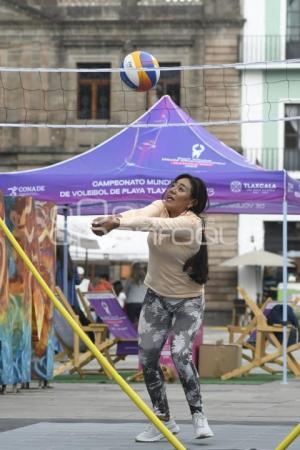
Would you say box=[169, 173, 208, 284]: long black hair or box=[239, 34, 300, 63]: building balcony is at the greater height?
box=[239, 34, 300, 63]: building balcony

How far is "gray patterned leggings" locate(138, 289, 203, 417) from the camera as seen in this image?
9.57m

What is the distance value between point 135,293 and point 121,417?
22.8 ft

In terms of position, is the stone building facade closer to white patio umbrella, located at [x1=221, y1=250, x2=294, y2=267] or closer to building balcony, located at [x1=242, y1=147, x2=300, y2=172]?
building balcony, located at [x1=242, y1=147, x2=300, y2=172]

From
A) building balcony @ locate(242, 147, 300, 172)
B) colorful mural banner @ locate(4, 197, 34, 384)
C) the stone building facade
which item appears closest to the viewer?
colorful mural banner @ locate(4, 197, 34, 384)

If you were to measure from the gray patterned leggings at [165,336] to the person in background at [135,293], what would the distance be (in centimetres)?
807

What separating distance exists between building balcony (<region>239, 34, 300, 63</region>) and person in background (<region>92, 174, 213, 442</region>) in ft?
114

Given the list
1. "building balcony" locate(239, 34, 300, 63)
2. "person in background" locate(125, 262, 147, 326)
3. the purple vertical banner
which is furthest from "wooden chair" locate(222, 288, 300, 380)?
"building balcony" locate(239, 34, 300, 63)

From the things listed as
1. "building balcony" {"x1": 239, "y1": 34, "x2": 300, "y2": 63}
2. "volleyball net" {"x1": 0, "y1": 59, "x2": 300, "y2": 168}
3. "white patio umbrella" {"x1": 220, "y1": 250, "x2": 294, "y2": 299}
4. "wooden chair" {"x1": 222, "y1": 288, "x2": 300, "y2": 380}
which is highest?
"building balcony" {"x1": 239, "y1": 34, "x2": 300, "y2": 63}

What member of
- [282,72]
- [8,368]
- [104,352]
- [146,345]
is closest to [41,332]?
[8,368]

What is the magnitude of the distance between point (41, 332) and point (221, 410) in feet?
10.4

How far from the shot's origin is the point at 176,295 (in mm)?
9609

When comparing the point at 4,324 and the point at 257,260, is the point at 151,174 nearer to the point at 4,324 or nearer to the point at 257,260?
the point at 4,324

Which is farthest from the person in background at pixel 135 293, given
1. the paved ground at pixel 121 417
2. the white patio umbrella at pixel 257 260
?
the white patio umbrella at pixel 257 260

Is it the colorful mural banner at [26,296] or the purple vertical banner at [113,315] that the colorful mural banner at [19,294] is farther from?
the purple vertical banner at [113,315]
